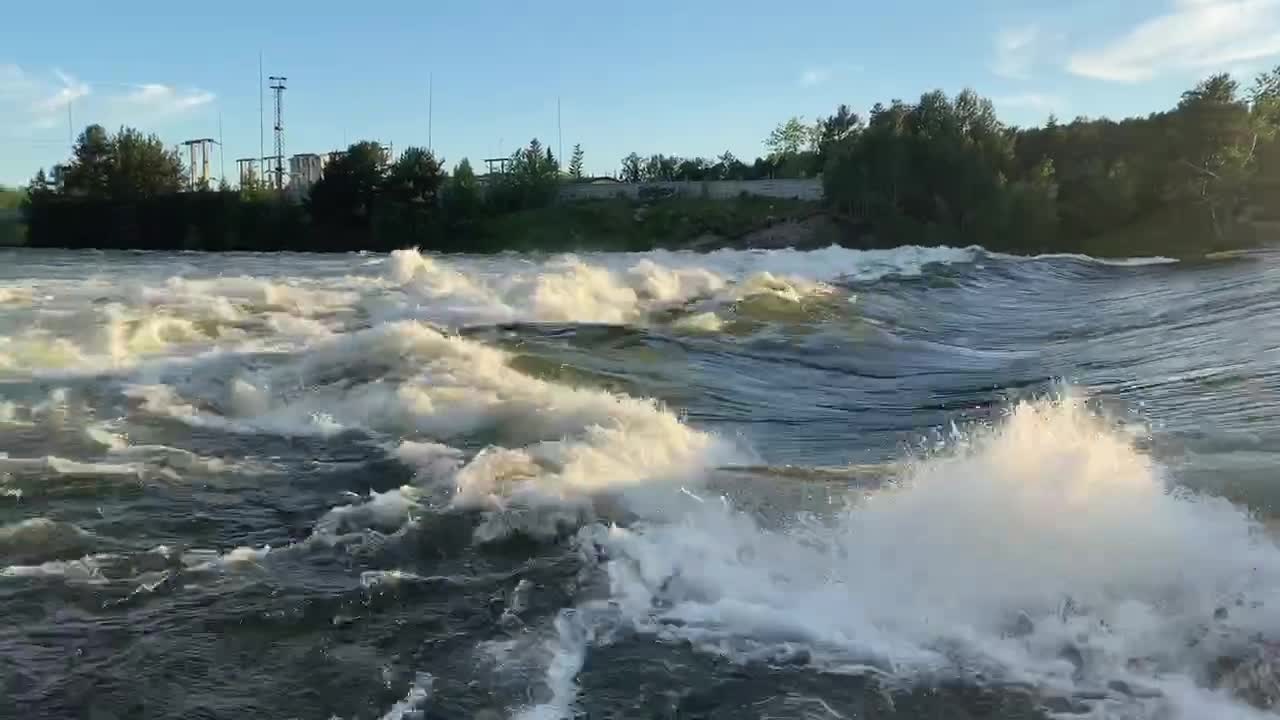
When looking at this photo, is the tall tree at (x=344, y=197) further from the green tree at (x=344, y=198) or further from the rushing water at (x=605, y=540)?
the rushing water at (x=605, y=540)

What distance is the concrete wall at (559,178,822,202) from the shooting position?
83375 millimetres

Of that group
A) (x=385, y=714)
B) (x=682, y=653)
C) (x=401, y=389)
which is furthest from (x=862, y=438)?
(x=385, y=714)

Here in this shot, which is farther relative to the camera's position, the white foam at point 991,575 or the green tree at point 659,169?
the green tree at point 659,169

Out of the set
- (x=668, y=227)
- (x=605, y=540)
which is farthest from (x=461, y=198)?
(x=605, y=540)

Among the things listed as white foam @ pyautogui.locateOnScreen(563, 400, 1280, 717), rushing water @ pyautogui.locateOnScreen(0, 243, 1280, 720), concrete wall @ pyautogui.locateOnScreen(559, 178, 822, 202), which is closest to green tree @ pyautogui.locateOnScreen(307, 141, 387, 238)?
concrete wall @ pyautogui.locateOnScreen(559, 178, 822, 202)

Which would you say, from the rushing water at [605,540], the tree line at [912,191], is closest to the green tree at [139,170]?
the tree line at [912,191]

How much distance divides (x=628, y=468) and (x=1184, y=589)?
376 cm

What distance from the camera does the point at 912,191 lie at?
232ft

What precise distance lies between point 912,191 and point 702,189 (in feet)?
70.4

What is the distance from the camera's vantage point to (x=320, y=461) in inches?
342

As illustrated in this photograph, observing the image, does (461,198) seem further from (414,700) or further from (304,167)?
(414,700)

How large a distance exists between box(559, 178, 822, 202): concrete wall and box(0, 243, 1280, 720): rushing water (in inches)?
2809

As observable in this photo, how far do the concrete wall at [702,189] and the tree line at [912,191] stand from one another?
4.20 m

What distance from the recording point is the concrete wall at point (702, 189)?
8338 centimetres
